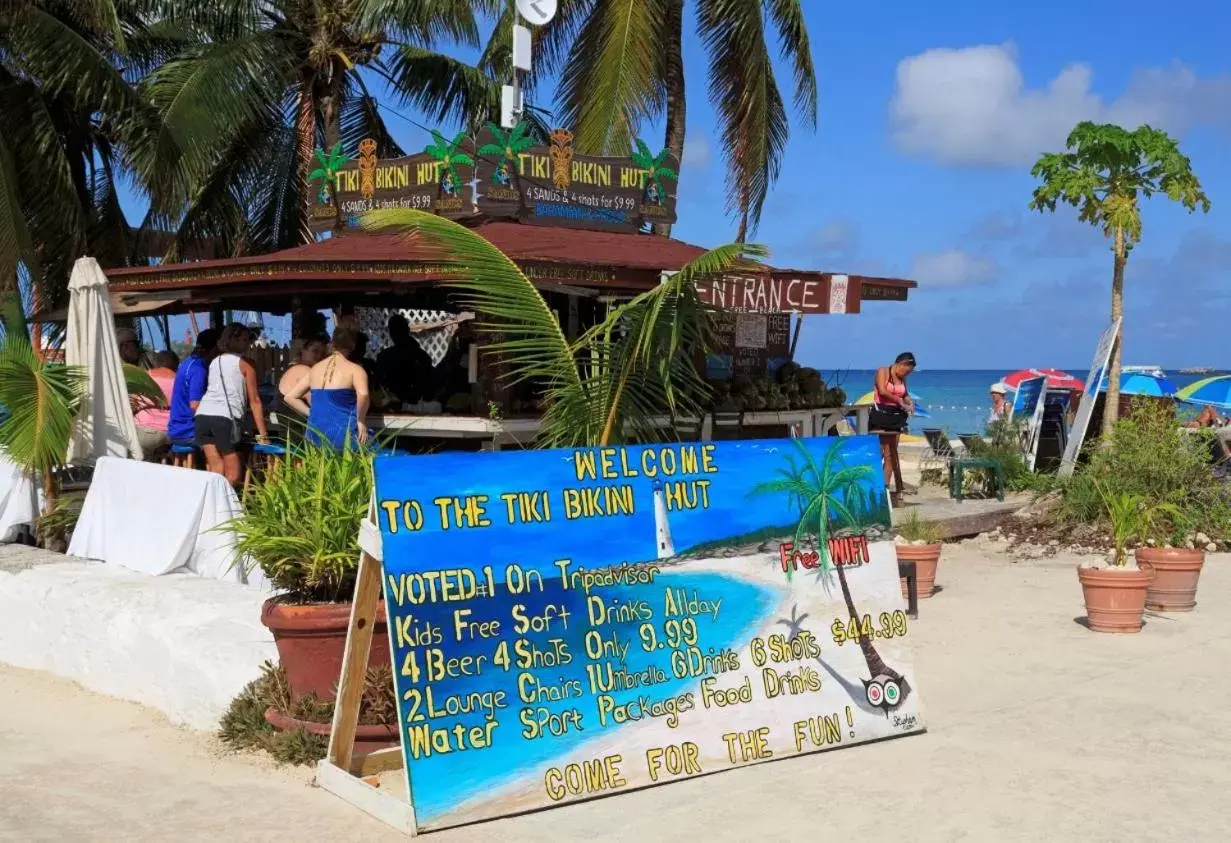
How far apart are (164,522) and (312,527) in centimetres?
288

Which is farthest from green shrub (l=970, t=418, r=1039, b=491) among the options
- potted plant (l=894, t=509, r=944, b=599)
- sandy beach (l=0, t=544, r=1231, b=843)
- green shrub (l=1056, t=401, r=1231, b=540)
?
sandy beach (l=0, t=544, r=1231, b=843)

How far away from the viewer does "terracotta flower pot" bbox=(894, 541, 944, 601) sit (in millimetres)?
9633

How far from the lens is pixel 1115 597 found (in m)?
8.36

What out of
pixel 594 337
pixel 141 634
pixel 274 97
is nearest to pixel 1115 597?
pixel 594 337

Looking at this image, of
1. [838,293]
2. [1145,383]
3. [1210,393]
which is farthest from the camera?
[1210,393]

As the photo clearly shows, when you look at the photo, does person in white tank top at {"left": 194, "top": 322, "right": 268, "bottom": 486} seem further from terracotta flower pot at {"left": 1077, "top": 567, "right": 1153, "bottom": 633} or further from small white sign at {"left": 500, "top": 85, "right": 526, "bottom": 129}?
terracotta flower pot at {"left": 1077, "top": 567, "right": 1153, "bottom": 633}

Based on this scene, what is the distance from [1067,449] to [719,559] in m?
10.8

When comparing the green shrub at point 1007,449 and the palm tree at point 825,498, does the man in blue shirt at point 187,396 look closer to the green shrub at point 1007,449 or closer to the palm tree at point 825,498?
the palm tree at point 825,498

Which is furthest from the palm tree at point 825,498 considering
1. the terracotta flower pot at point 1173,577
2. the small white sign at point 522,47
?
the small white sign at point 522,47

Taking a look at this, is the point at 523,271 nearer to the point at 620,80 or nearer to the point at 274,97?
the point at 620,80

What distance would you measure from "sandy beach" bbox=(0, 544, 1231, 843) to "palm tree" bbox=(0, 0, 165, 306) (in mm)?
11782

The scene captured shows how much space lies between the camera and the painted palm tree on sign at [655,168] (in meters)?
12.5

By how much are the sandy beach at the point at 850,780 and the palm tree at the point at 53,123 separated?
464 inches

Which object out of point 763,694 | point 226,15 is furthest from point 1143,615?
point 226,15
